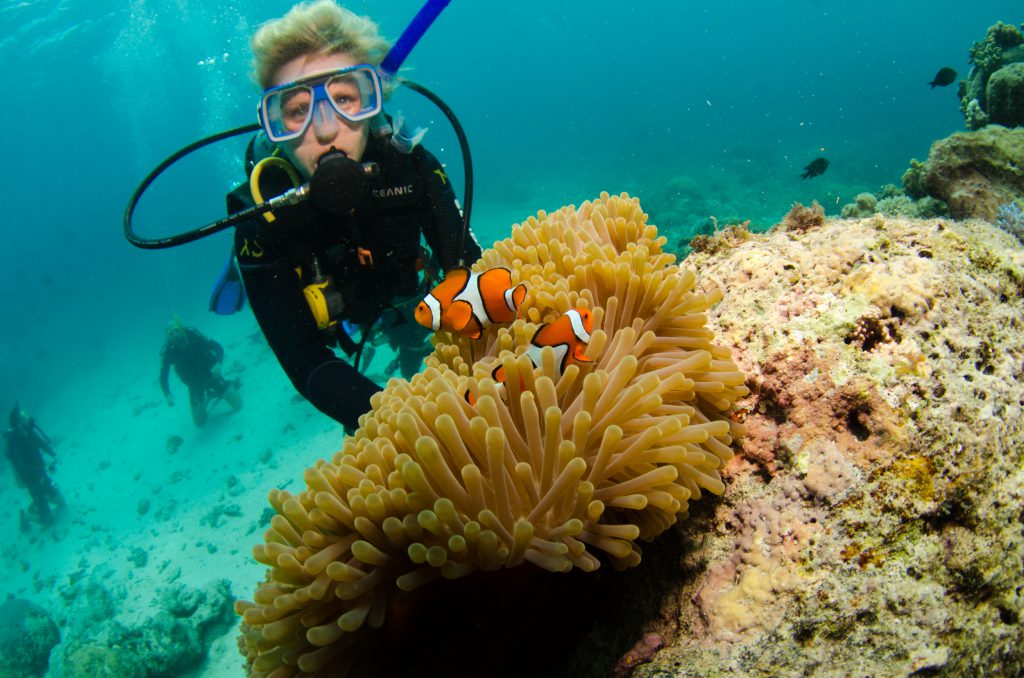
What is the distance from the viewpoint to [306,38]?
3566 mm

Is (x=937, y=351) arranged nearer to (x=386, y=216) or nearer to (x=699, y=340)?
(x=699, y=340)

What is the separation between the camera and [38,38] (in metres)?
34.1

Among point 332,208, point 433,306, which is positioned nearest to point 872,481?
point 433,306

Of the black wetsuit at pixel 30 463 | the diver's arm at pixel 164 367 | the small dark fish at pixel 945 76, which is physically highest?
the diver's arm at pixel 164 367

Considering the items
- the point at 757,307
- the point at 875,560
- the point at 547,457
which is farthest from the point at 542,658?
the point at 757,307

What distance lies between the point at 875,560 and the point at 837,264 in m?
1.05

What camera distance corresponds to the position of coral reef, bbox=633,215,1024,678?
129 centimetres

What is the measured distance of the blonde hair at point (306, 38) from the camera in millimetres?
3541

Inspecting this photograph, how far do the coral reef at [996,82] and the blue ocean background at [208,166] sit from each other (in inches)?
161

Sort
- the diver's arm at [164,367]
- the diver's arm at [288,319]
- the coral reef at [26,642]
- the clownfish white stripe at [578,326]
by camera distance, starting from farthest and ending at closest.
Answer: the diver's arm at [164,367], the coral reef at [26,642], the diver's arm at [288,319], the clownfish white stripe at [578,326]

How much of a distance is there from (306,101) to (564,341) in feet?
9.37

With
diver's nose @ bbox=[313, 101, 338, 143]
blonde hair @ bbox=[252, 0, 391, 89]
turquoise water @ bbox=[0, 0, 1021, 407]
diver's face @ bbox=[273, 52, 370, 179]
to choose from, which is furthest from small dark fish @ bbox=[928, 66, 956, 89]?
diver's nose @ bbox=[313, 101, 338, 143]

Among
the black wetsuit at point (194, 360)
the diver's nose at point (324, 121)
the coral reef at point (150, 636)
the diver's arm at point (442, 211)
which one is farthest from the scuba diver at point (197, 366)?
the diver's arm at point (442, 211)

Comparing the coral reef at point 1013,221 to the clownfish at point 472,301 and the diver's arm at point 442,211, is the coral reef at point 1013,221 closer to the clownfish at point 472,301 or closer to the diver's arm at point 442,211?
the clownfish at point 472,301
